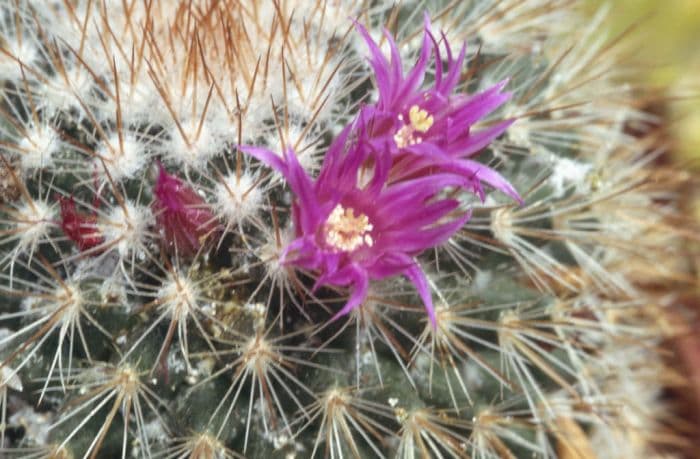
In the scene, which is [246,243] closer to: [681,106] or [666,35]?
[681,106]

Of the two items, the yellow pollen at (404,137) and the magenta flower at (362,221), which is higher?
the yellow pollen at (404,137)

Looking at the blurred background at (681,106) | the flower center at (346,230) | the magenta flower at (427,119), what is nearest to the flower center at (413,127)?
the magenta flower at (427,119)

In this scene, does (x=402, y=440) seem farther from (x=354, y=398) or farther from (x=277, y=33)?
(x=277, y=33)

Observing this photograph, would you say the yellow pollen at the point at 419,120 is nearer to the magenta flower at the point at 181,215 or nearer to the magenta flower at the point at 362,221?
the magenta flower at the point at 362,221

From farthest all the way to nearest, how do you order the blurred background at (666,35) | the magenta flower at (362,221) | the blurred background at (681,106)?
the blurred background at (666,35), the blurred background at (681,106), the magenta flower at (362,221)

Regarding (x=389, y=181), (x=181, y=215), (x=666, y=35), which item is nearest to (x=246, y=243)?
(x=181, y=215)

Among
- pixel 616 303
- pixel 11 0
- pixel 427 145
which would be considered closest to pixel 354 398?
pixel 427 145

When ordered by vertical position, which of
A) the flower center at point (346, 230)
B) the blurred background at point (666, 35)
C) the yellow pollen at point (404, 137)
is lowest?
the flower center at point (346, 230)
